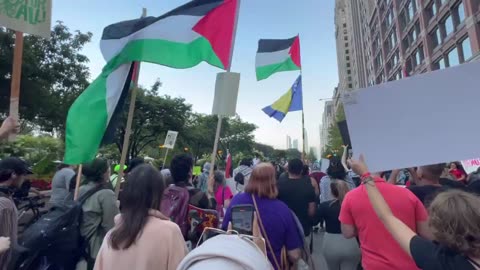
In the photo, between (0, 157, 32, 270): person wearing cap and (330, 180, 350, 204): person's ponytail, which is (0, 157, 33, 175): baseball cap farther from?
(330, 180, 350, 204): person's ponytail

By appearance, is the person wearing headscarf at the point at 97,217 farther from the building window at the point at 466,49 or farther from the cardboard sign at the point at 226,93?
the building window at the point at 466,49

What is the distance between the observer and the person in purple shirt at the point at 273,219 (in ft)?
8.80

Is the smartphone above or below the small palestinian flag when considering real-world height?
below

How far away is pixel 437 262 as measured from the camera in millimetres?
1494

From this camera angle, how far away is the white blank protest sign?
1.97 metres

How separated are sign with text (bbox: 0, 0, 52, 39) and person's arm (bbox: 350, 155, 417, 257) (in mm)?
2764

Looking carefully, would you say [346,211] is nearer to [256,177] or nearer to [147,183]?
[256,177]

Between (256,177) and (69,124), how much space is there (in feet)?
6.56

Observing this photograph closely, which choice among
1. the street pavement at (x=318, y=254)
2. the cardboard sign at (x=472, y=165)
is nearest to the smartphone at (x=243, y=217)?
the street pavement at (x=318, y=254)

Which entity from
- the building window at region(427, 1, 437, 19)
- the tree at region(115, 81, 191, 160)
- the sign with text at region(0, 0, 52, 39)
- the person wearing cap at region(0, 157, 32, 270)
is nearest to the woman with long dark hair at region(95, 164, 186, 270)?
the person wearing cap at region(0, 157, 32, 270)

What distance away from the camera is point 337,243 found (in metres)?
3.45

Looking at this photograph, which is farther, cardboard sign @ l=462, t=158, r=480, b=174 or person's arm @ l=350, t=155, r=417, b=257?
cardboard sign @ l=462, t=158, r=480, b=174

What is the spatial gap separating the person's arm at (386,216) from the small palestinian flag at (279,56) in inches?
261

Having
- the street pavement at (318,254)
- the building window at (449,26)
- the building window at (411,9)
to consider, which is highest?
the building window at (411,9)
